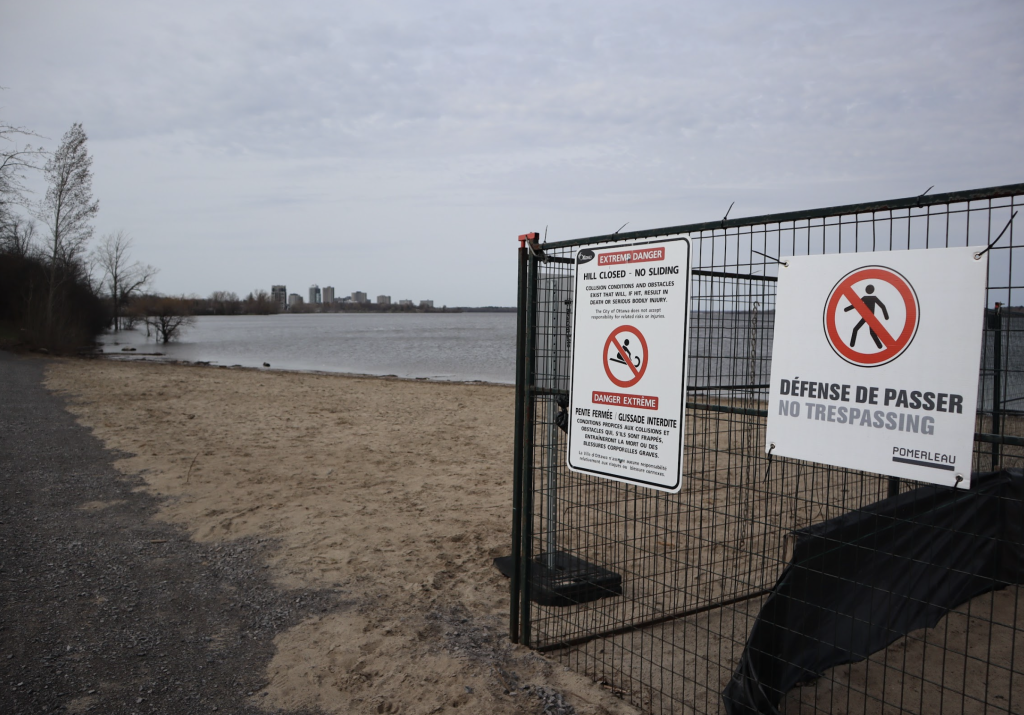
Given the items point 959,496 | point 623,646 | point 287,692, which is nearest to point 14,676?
point 287,692

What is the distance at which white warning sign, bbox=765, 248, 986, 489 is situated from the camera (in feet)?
7.13

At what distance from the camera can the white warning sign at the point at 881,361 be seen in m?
2.17

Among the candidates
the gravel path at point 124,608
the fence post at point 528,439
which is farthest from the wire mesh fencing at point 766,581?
the gravel path at point 124,608

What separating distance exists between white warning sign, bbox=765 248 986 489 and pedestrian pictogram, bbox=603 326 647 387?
715 mm

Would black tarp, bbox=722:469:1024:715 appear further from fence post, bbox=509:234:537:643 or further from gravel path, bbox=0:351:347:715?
gravel path, bbox=0:351:347:715

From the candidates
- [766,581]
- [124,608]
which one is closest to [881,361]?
[766,581]

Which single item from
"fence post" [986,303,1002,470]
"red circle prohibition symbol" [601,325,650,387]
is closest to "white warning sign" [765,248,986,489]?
"fence post" [986,303,1002,470]

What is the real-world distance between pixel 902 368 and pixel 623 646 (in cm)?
244

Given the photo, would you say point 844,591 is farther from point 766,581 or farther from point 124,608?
point 124,608

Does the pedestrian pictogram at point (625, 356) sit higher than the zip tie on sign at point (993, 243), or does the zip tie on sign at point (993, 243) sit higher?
the zip tie on sign at point (993, 243)

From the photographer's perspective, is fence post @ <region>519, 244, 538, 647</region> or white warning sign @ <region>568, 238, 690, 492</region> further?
fence post @ <region>519, 244, 538, 647</region>

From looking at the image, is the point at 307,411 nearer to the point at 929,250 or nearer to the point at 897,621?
the point at 897,621

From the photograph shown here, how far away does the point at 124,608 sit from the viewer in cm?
431

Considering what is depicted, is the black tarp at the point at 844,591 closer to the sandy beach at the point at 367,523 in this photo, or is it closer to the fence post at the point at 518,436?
the sandy beach at the point at 367,523
